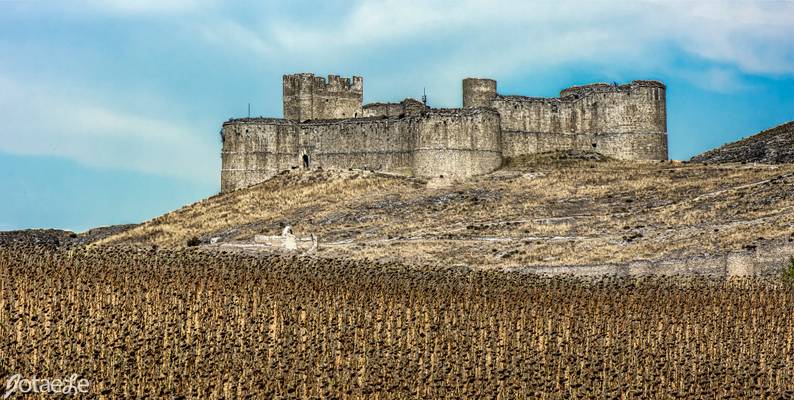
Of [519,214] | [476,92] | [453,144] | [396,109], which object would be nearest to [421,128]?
[453,144]

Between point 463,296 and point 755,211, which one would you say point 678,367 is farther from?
point 755,211

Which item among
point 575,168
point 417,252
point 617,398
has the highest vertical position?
point 575,168

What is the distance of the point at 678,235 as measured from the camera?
179ft

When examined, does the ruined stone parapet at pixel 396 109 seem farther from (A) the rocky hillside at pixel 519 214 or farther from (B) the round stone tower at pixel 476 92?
(A) the rocky hillside at pixel 519 214

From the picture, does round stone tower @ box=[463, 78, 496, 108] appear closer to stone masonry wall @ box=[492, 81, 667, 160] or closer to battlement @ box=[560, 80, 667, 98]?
stone masonry wall @ box=[492, 81, 667, 160]

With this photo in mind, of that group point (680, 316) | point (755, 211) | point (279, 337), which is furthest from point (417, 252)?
point (279, 337)

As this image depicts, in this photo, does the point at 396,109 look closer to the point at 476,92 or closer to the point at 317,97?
the point at 317,97

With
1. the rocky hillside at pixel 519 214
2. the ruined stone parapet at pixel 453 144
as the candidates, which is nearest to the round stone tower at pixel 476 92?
the ruined stone parapet at pixel 453 144

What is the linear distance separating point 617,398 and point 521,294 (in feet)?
49.1

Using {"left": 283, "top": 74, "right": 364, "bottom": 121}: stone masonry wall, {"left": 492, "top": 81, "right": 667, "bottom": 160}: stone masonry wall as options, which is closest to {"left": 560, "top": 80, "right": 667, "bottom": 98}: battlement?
{"left": 492, "top": 81, "right": 667, "bottom": 160}: stone masonry wall

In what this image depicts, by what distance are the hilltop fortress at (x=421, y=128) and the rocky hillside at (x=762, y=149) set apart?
6.43 metres

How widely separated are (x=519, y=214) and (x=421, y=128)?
52.3 ft

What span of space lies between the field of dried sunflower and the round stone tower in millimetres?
43459

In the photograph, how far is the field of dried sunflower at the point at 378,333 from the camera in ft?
69.8
